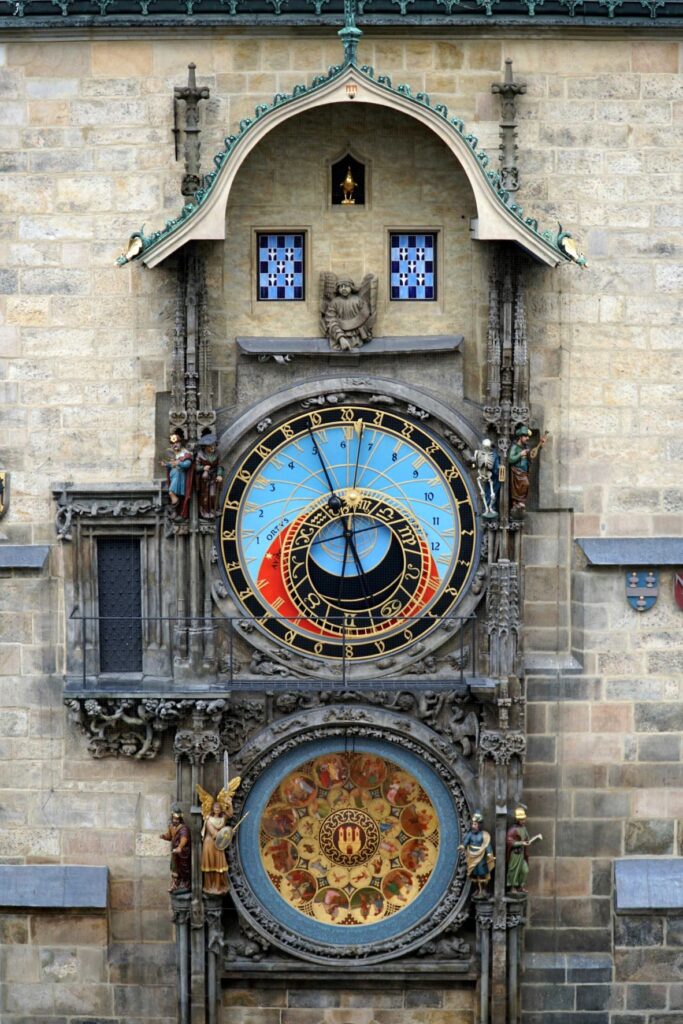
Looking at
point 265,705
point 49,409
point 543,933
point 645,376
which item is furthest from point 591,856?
point 49,409

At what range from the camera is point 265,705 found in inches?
666

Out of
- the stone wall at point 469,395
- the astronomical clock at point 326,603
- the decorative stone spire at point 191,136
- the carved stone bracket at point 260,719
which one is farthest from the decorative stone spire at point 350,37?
the carved stone bracket at point 260,719

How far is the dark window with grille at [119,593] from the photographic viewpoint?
17.0 metres

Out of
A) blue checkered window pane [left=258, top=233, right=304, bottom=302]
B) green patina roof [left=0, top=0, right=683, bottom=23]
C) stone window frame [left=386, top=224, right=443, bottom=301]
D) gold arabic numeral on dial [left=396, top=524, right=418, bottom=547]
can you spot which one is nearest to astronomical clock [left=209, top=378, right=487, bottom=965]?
gold arabic numeral on dial [left=396, top=524, right=418, bottom=547]

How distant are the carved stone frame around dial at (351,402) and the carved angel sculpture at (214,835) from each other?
3.81ft

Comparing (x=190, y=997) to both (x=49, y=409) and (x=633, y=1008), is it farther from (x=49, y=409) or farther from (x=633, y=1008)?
(x=49, y=409)

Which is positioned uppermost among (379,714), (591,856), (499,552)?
(499,552)

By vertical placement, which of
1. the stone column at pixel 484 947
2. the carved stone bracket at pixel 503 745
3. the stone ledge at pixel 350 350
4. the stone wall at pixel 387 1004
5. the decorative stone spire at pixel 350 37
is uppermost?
the decorative stone spire at pixel 350 37

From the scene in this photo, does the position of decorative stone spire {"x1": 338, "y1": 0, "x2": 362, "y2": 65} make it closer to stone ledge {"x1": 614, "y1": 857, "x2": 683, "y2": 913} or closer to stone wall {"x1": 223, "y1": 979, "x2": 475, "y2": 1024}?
stone ledge {"x1": 614, "y1": 857, "x2": 683, "y2": 913}

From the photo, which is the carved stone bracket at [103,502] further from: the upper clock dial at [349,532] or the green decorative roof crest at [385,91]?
the green decorative roof crest at [385,91]

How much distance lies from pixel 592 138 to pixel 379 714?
5.09m

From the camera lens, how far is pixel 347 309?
55.0ft

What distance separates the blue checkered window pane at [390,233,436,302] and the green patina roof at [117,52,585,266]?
0.91m

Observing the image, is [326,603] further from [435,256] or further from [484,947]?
[484,947]
